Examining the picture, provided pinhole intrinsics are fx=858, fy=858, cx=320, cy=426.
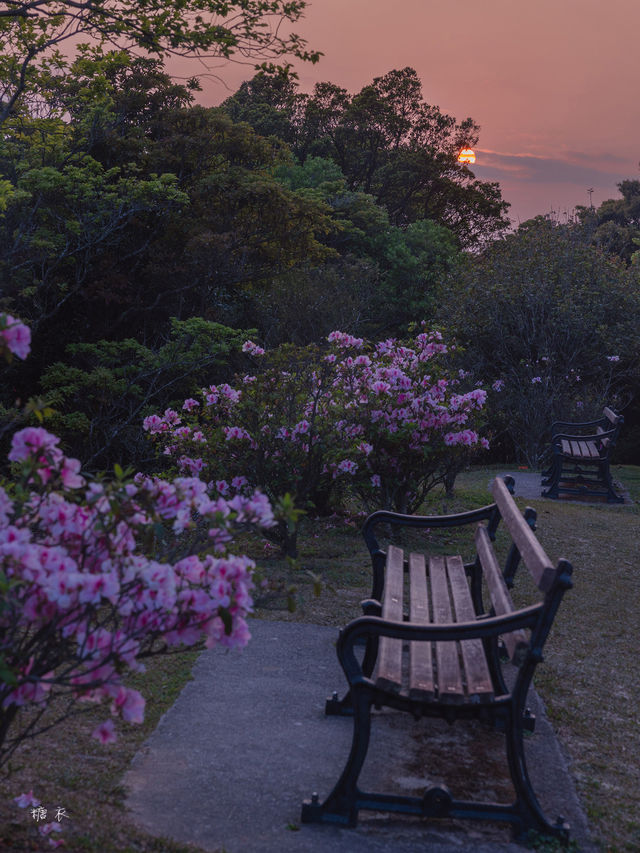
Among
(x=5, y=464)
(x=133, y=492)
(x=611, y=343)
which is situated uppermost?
(x=611, y=343)

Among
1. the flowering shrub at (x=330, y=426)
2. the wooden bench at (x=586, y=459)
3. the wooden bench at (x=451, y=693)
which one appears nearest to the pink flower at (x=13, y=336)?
the wooden bench at (x=451, y=693)

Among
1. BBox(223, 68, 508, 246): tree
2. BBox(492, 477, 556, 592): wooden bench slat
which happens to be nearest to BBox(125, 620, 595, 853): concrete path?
BBox(492, 477, 556, 592): wooden bench slat

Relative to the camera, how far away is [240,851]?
2.84 m

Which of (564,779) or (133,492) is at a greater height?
(133,492)

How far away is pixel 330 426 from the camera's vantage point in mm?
7375

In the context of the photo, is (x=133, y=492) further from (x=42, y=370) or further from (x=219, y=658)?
(x=42, y=370)

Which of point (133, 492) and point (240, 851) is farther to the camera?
point (240, 851)

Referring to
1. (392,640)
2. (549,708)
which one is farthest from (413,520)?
(392,640)

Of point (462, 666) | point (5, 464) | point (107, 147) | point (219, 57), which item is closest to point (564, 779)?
point (462, 666)

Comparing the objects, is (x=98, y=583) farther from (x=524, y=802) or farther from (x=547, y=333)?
(x=547, y=333)

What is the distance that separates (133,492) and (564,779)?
7.41 ft

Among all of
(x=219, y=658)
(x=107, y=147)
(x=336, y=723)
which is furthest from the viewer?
(x=107, y=147)

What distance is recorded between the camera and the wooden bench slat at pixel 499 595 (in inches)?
120

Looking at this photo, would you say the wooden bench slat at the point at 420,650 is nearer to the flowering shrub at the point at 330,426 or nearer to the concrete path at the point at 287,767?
the concrete path at the point at 287,767
